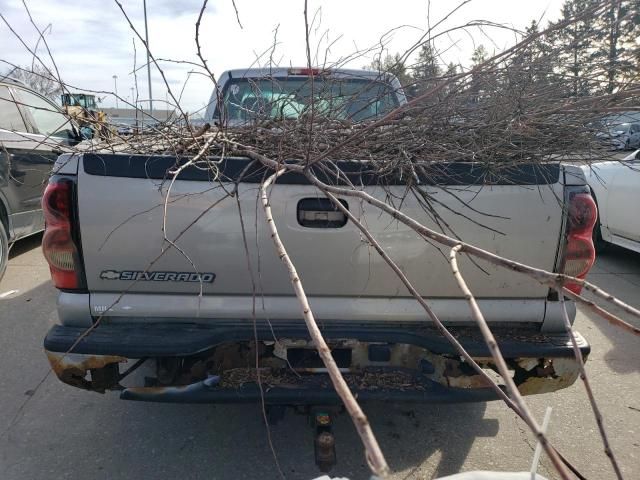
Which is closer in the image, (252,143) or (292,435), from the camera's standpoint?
(252,143)

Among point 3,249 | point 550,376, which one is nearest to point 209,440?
point 550,376

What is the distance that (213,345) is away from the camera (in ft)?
7.59

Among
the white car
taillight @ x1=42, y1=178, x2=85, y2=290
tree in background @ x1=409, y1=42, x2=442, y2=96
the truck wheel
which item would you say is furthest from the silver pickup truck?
the white car

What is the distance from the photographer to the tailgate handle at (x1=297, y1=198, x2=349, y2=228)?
2325 millimetres

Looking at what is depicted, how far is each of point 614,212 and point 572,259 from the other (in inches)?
181

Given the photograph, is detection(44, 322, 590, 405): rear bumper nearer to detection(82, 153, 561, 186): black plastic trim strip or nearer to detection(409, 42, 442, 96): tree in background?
detection(82, 153, 561, 186): black plastic trim strip

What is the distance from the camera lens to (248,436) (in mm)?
2895

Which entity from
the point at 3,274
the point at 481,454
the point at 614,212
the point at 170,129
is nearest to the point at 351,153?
the point at 170,129

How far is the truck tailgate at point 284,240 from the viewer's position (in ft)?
7.45

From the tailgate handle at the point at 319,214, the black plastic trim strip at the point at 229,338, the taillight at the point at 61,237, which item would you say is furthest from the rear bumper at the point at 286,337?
the tailgate handle at the point at 319,214

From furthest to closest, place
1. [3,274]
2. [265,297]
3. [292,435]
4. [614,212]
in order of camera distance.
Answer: [614,212] < [3,274] < [292,435] < [265,297]

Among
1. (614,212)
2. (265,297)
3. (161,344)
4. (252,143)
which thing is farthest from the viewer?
(614,212)

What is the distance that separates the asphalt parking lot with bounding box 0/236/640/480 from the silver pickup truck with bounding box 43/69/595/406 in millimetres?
517

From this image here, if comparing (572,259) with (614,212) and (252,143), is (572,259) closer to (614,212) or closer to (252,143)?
(252,143)
